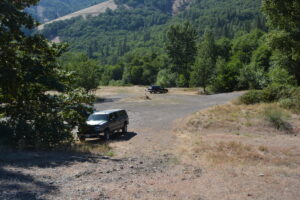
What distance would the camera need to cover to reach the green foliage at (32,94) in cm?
1455

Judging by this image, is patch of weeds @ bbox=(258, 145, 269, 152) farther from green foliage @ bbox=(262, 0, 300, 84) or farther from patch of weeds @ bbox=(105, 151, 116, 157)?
green foliage @ bbox=(262, 0, 300, 84)

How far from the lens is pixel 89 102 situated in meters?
20.3

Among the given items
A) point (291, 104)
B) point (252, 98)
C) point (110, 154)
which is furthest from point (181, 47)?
point (110, 154)

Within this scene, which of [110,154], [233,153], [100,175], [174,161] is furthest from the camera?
[233,153]

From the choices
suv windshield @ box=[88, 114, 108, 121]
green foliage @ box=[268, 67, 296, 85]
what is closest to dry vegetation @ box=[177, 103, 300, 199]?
suv windshield @ box=[88, 114, 108, 121]

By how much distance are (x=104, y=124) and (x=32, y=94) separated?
5.53m

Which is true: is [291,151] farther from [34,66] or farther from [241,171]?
[34,66]

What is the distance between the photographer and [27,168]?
464 inches

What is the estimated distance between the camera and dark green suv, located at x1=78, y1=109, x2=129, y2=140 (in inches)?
847

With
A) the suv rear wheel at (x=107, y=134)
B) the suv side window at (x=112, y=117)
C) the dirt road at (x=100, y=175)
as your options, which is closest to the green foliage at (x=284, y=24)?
the suv side window at (x=112, y=117)

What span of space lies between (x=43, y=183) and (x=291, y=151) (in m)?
12.6

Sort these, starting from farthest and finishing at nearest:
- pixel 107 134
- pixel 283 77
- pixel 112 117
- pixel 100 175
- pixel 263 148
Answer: pixel 283 77
pixel 112 117
pixel 107 134
pixel 263 148
pixel 100 175

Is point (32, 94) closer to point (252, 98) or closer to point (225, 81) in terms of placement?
point (252, 98)

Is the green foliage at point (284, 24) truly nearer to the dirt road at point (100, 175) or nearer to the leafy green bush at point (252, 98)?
the leafy green bush at point (252, 98)
